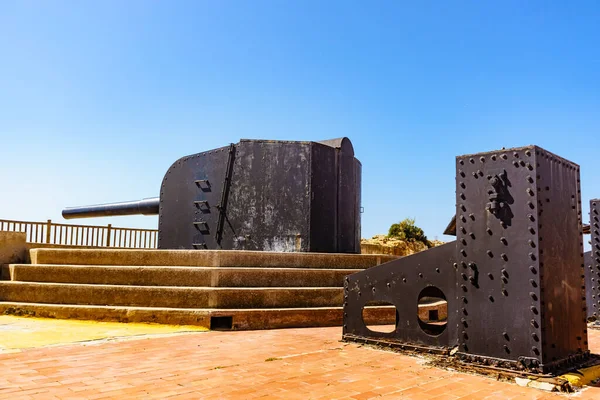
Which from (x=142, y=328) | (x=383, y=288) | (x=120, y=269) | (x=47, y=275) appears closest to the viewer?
(x=383, y=288)

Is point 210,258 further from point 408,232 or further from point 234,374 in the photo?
point 408,232

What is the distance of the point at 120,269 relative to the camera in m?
8.75

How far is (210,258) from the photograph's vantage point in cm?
845

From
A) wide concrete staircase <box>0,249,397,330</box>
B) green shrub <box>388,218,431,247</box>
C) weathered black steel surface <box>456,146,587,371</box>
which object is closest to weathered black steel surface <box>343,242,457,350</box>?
weathered black steel surface <box>456,146,587,371</box>

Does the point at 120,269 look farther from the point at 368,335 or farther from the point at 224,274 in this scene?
the point at 368,335

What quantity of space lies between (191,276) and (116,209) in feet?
21.4

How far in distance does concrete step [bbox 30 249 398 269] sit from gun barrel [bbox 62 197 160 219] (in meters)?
2.97

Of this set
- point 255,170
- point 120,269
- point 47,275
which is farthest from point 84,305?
point 255,170

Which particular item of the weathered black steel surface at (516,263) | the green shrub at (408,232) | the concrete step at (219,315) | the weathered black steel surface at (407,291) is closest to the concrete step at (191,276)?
the concrete step at (219,315)

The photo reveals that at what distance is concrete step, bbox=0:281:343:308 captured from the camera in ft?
25.9

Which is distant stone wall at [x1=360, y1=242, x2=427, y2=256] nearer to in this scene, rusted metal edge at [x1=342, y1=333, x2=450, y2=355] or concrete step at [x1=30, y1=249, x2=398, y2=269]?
concrete step at [x1=30, y1=249, x2=398, y2=269]

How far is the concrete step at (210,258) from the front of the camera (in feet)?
28.0

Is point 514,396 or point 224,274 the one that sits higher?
point 224,274

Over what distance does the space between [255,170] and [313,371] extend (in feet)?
20.4
